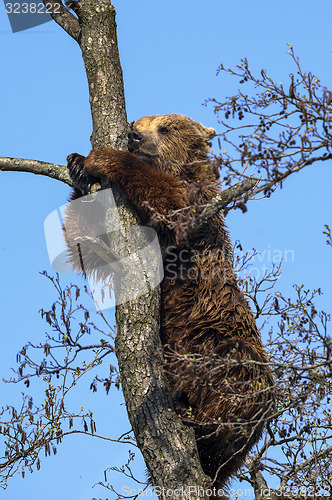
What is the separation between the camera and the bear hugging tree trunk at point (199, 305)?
224 inches

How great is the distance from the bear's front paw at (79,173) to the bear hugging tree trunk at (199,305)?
0.03 ft

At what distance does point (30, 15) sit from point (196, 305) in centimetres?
395

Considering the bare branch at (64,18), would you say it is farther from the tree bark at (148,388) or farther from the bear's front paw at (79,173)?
the bear's front paw at (79,173)

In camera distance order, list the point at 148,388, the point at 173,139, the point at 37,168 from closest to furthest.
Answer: the point at 148,388
the point at 37,168
the point at 173,139

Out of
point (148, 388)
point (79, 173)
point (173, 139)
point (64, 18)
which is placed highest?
point (64, 18)

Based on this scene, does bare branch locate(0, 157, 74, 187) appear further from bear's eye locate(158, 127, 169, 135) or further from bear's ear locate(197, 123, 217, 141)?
bear's ear locate(197, 123, 217, 141)

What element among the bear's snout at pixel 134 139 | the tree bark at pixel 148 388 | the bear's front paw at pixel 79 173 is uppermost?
the bear's snout at pixel 134 139

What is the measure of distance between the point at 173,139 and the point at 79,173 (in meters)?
1.59

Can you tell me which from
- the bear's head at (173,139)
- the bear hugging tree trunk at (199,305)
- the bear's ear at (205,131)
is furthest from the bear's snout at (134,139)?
the bear's ear at (205,131)

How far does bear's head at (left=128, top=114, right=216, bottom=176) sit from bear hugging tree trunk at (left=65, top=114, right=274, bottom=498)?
0.65ft

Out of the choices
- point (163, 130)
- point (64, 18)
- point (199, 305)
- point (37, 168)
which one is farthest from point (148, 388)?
point (64, 18)

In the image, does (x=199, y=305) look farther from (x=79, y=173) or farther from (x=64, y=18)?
(x=64, y=18)

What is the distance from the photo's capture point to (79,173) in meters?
6.14

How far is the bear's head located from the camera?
695 centimetres
